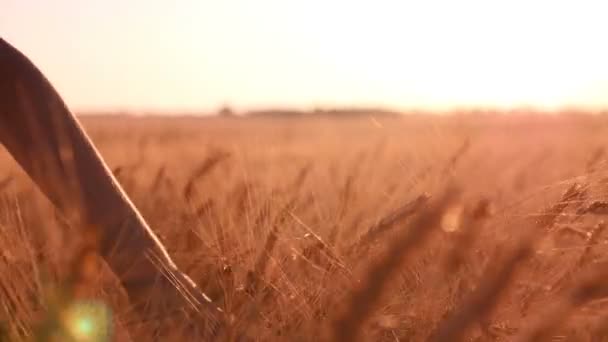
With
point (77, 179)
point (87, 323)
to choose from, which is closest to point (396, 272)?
point (87, 323)

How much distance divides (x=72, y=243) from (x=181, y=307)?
141 millimetres

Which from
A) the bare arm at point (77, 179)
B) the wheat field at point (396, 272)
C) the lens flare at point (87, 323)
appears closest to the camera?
the wheat field at point (396, 272)

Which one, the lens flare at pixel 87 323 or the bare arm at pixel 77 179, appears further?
the bare arm at pixel 77 179

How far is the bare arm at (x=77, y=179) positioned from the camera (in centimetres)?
92

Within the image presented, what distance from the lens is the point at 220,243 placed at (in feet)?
3.62

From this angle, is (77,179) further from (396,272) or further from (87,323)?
(396,272)

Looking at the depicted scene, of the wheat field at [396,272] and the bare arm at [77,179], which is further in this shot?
the bare arm at [77,179]

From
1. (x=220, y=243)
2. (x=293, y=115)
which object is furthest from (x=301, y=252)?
(x=293, y=115)

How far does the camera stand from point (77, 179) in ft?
3.32

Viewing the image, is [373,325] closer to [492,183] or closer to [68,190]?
[68,190]

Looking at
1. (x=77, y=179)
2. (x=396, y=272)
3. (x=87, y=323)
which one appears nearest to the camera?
(x=396, y=272)

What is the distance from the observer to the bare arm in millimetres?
916

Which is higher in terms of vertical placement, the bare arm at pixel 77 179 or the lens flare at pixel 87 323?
the bare arm at pixel 77 179

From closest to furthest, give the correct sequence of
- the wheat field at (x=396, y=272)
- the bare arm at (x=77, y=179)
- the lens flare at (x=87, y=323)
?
the wheat field at (x=396, y=272)
the lens flare at (x=87, y=323)
the bare arm at (x=77, y=179)
